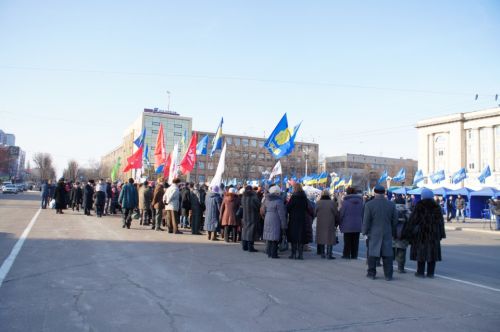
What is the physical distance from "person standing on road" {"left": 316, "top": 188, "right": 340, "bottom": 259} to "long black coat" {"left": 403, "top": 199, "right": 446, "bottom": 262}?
2.33 metres

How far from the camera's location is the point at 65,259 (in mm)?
8922

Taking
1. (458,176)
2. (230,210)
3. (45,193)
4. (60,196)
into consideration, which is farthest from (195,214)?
(458,176)

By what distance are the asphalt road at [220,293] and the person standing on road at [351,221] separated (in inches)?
36.8

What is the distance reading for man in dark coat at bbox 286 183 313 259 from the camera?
421 inches

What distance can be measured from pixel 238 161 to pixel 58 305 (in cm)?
7606

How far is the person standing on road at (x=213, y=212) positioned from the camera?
13.8 metres

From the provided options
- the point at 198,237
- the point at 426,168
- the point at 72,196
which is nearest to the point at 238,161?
the point at 426,168

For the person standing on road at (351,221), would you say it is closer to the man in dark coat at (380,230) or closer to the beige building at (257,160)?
the man in dark coat at (380,230)

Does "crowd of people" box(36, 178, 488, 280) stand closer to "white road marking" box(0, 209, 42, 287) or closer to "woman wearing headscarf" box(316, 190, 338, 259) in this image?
"woman wearing headscarf" box(316, 190, 338, 259)

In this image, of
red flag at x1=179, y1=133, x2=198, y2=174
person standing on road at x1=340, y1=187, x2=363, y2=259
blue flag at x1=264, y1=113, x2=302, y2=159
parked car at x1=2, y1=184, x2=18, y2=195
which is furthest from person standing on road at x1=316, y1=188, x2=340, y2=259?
parked car at x1=2, y1=184, x2=18, y2=195

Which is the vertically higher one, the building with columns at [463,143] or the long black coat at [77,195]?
the building with columns at [463,143]

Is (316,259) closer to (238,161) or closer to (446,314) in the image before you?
(446,314)

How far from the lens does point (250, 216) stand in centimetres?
1153

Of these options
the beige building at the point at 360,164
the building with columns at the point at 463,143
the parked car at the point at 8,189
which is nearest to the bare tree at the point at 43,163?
the parked car at the point at 8,189
